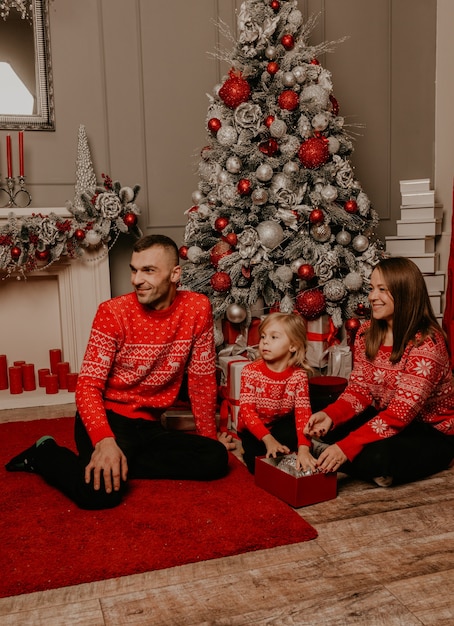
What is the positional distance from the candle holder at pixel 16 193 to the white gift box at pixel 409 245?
2.36m

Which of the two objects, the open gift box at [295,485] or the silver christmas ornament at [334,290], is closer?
the open gift box at [295,485]

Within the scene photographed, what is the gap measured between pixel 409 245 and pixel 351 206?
1.21 m

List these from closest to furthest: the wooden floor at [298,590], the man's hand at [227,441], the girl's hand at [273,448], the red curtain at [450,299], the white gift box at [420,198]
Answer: the wooden floor at [298,590]
the girl's hand at [273,448]
the man's hand at [227,441]
the red curtain at [450,299]
the white gift box at [420,198]

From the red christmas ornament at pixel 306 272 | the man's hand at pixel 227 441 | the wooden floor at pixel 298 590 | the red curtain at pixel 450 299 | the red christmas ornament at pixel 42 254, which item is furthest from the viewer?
the red curtain at pixel 450 299

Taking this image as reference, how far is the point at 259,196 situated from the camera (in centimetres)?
303

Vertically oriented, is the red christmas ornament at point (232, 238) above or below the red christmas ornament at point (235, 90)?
below

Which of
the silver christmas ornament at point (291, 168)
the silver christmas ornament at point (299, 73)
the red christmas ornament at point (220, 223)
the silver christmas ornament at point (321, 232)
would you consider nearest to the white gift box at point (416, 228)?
the silver christmas ornament at point (321, 232)

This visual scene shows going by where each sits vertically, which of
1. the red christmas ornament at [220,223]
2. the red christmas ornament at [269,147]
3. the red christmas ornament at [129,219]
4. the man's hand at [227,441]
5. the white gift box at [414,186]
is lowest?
the man's hand at [227,441]

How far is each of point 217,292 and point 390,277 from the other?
3.87 ft

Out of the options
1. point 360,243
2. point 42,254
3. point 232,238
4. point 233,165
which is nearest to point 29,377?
point 42,254

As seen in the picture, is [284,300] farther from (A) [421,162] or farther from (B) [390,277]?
(A) [421,162]

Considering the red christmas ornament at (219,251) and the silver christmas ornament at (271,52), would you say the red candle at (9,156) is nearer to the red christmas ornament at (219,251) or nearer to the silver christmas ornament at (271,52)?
the red christmas ornament at (219,251)

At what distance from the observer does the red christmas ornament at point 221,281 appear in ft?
10.1

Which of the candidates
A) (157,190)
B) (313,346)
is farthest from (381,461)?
(157,190)
